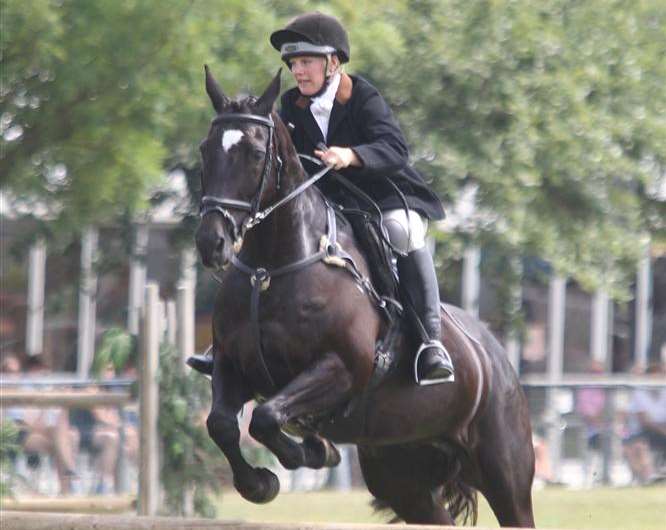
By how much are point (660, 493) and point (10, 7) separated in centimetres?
761

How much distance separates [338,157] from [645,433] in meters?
9.70

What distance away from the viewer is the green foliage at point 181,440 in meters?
12.6

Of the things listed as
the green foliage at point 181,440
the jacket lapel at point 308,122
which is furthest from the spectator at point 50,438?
the jacket lapel at point 308,122

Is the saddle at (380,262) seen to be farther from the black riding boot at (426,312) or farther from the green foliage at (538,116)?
the green foliage at (538,116)

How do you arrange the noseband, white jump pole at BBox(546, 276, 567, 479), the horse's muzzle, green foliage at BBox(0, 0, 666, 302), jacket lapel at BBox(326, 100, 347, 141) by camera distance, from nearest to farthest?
the horse's muzzle < the noseband < jacket lapel at BBox(326, 100, 347, 141) < green foliage at BBox(0, 0, 666, 302) < white jump pole at BBox(546, 276, 567, 479)

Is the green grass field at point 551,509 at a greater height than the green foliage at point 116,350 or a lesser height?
lesser

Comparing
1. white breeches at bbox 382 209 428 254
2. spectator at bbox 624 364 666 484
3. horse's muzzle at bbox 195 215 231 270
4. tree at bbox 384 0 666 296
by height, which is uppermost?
tree at bbox 384 0 666 296

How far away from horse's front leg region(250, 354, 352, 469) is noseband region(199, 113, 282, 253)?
2.10ft

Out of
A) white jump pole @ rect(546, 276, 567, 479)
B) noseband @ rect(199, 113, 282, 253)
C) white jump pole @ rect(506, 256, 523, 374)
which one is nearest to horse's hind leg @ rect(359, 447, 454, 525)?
noseband @ rect(199, 113, 282, 253)

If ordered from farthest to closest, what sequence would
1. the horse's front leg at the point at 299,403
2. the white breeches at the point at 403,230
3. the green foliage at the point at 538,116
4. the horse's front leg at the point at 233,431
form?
the green foliage at the point at 538,116 < the white breeches at the point at 403,230 < the horse's front leg at the point at 233,431 < the horse's front leg at the point at 299,403

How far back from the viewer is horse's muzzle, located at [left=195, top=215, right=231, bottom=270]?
7.01 m

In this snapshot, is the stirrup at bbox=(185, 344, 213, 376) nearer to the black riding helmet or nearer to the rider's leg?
the rider's leg

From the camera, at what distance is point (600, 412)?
1698 centimetres

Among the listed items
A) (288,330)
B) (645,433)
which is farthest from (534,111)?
(288,330)
